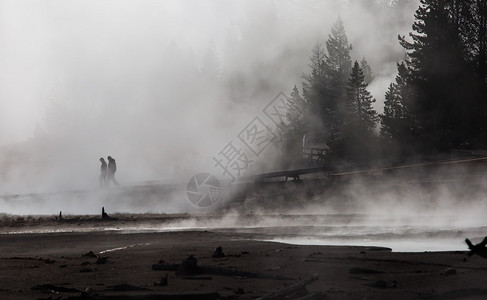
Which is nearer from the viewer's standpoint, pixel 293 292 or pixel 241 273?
pixel 293 292

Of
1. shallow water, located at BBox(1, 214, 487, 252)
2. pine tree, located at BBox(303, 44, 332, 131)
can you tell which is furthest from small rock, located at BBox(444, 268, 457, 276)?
pine tree, located at BBox(303, 44, 332, 131)

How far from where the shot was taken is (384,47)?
120 meters

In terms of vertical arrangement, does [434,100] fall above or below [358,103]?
below

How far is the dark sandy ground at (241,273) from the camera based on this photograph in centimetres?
1003

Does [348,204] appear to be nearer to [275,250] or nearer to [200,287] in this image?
[275,250]

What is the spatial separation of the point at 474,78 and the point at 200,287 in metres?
43.3

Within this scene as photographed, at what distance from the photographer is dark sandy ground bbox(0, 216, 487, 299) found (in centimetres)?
1003

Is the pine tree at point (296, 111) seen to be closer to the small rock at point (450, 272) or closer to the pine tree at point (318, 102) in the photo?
the pine tree at point (318, 102)

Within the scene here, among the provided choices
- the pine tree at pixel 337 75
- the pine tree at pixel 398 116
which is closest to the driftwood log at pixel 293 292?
the pine tree at pixel 398 116

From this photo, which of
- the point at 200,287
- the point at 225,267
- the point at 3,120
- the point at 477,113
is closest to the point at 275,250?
the point at 225,267

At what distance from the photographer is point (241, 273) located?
37.9 ft

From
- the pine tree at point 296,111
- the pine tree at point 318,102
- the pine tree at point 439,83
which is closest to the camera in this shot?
the pine tree at point 439,83

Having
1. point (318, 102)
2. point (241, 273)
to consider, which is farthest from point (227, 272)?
point (318, 102)

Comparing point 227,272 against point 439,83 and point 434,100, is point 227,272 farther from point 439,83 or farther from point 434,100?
point 439,83
